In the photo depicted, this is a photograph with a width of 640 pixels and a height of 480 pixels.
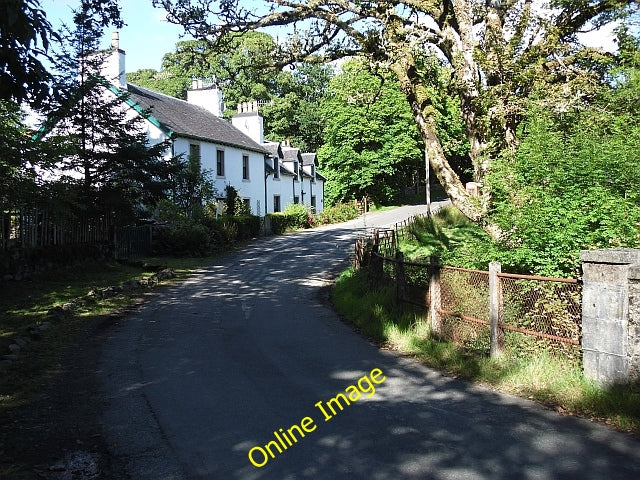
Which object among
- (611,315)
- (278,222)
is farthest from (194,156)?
(611,315)

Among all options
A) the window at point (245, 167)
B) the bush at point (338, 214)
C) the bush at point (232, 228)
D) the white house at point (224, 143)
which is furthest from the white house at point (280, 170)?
the bush at point (232, 228)

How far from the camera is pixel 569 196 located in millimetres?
7797

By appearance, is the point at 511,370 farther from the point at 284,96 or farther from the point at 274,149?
the point at 284,96

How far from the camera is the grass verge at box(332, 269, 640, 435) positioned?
5672 mm

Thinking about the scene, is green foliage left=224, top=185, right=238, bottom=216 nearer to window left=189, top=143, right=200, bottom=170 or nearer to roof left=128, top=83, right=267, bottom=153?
roof left=128, top=83, right=267, bottom=153

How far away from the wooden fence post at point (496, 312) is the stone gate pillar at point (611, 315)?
1.31m

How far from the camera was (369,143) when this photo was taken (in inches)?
2176

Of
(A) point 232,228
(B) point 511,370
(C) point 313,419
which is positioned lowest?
(C) point 313,419

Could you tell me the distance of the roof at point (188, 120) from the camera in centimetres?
3023

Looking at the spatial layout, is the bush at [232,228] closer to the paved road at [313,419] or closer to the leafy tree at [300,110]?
the paved road at [313,419]

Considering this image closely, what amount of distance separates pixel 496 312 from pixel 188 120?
2947cm

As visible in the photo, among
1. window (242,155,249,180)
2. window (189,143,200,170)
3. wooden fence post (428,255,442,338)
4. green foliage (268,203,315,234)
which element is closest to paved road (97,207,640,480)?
wooden fence post (428,255,442,338)

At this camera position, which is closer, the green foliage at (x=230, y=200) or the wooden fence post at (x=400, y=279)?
the wooden fence post at (x=400, y=279)

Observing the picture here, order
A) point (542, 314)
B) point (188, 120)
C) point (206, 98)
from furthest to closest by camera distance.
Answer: point (206, 98)
point (188, 120)
point (542, 314)
